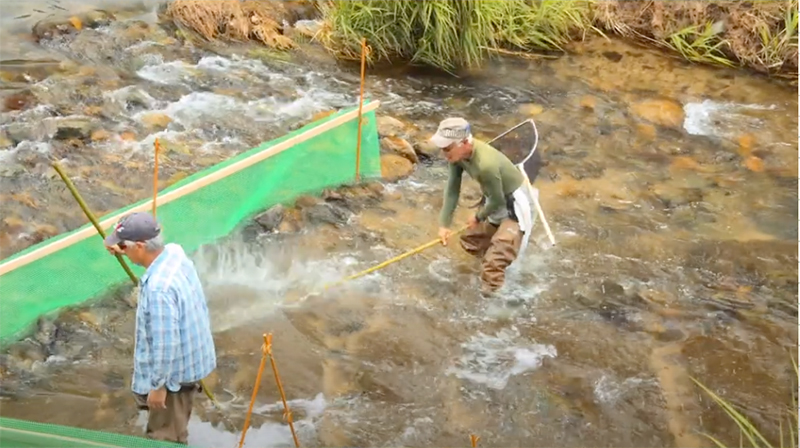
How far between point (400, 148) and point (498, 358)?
2.89 metres

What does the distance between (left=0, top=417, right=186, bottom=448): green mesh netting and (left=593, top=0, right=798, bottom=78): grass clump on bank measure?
8814 millimetres

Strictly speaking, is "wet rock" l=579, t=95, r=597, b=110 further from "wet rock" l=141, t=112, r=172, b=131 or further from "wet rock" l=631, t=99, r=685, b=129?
"wet rock" l=141, t=112, r=172, b=131

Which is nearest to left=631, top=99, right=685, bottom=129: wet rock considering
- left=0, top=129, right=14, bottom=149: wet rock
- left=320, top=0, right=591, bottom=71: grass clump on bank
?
left=320, top=0, right=591, bottom=71: grass clump on bank

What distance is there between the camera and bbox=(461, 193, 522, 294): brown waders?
5.40 metres

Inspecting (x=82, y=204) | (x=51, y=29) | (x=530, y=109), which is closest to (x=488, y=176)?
(x=82, y=204)

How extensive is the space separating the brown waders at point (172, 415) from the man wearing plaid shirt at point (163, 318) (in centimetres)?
1

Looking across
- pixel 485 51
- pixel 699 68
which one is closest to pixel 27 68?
pixel 485 51

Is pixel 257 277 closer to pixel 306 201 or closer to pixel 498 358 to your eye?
pixel 306 201

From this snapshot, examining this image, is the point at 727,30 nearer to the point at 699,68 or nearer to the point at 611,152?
the point at 699,68

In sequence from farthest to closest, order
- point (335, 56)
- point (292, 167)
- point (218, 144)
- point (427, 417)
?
point (335, 56) → point (218, 144) → point (292, 167) → point (427, 417)

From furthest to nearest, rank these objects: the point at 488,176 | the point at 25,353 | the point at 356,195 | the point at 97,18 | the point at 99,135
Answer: the point at 97,18 → the point at 99,135 → the point at 356,195 → the point at 488,176 → the point at 25,353

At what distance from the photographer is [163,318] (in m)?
3.37

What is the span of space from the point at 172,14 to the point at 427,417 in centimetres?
716

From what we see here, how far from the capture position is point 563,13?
1020 centimetres
